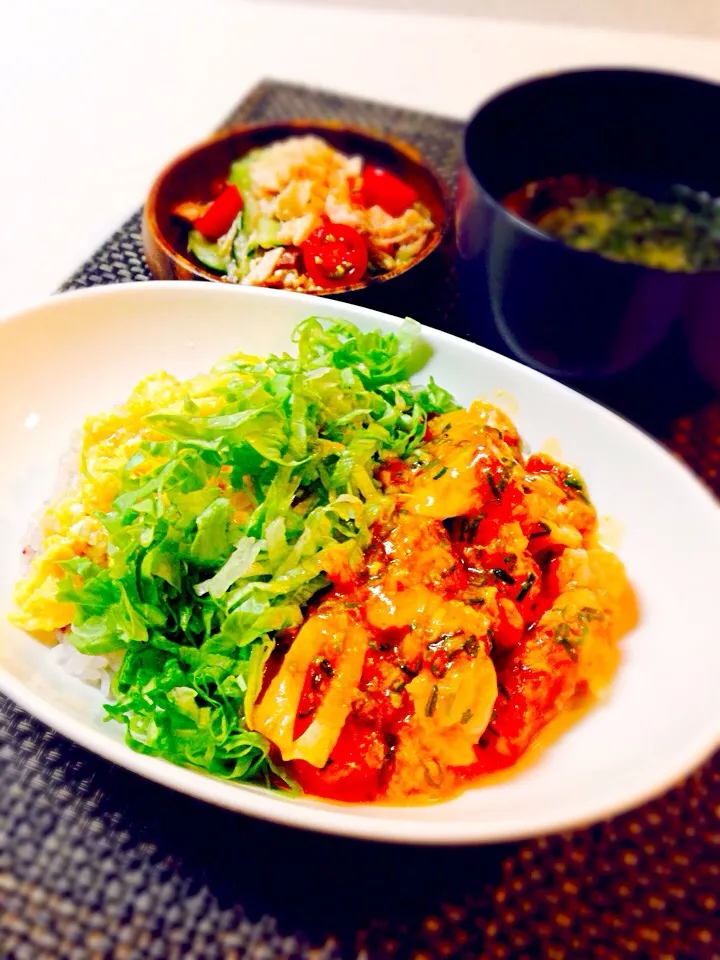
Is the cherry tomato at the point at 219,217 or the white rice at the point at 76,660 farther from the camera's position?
the cherry tomato at the point at 219,217

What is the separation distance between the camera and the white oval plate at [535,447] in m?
0.94

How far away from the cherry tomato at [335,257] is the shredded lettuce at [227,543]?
30 cm

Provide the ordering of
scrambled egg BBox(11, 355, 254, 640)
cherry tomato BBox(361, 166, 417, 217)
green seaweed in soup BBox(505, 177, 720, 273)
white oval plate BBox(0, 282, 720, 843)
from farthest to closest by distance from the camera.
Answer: cherry tomato BBox(361, 166, 417, 217), green seaweed in soup BBox(505, 177, 720, 273), scrambled egg BBox(11, 355, 254, 640), white oval plate BBox(0, 282, 720, 843)

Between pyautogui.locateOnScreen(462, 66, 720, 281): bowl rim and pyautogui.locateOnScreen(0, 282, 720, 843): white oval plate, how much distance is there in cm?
22

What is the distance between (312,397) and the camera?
131 cm

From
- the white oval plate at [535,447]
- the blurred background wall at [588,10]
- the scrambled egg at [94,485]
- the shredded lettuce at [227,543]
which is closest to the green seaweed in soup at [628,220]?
the white oval plate at [535,447]

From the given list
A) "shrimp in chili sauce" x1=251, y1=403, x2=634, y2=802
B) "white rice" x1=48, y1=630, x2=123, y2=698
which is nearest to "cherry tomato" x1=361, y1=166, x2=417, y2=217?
"shrimp in chili sauce" x1=251, y1=403, x2=634, y2=802

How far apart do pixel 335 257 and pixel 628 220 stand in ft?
1.83

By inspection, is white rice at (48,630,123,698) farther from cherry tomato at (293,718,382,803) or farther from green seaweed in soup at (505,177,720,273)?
green seaweed in soup at (505,177,720,273)

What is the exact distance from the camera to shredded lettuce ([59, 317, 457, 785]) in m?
1.07

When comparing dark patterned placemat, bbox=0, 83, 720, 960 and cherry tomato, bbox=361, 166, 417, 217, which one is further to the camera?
cherry tomato, bbox=361, 166, 417, 217

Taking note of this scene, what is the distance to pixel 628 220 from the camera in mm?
1585

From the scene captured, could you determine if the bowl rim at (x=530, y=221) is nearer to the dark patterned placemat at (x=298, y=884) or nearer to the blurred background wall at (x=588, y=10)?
the dark patterned placemat at (x=298, y=884)

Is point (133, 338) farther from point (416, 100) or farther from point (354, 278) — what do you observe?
point (416, 100)
